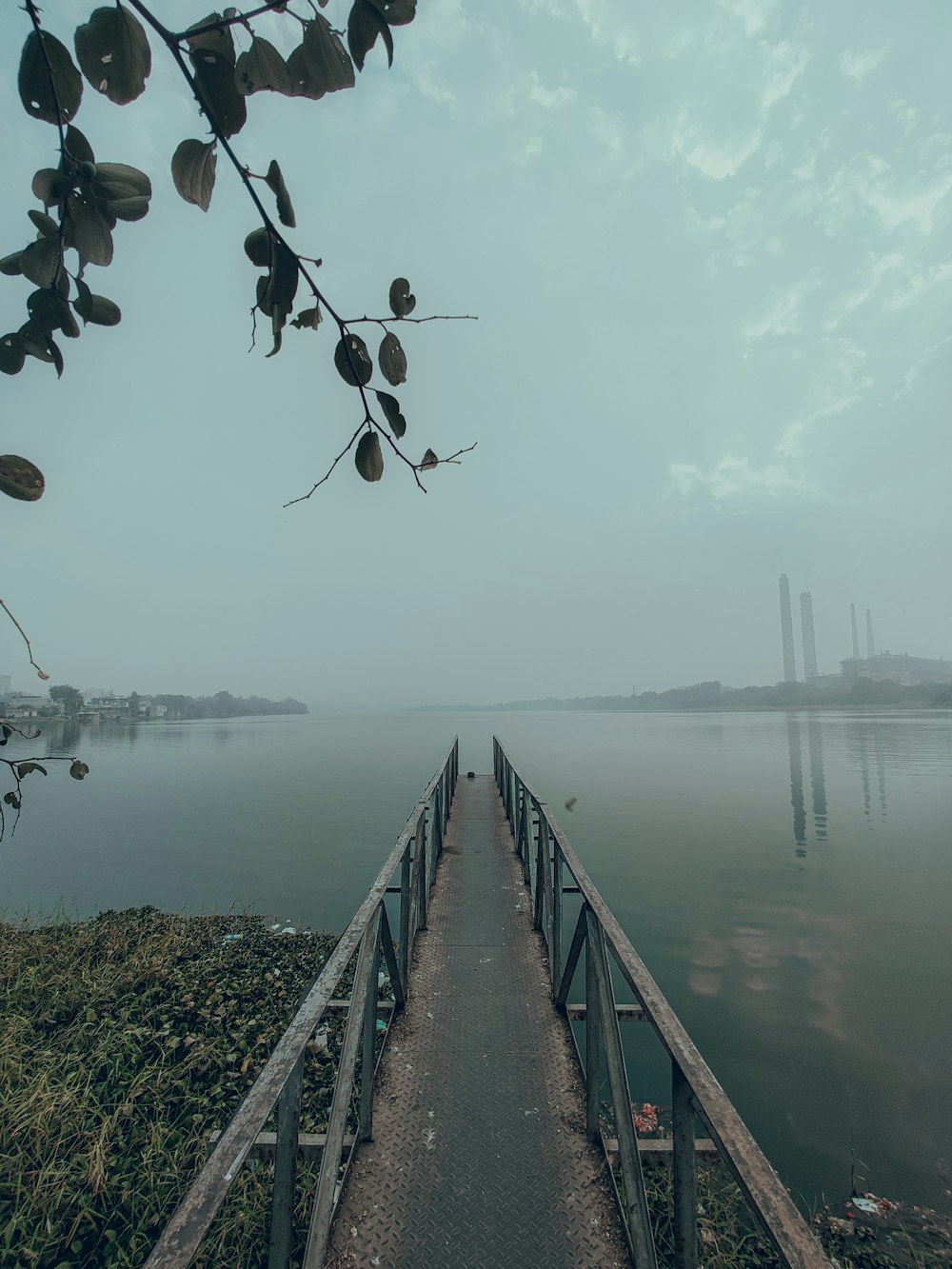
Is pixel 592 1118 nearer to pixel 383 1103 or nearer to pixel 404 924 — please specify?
pixel 383 1103

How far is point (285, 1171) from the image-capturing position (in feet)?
6.13

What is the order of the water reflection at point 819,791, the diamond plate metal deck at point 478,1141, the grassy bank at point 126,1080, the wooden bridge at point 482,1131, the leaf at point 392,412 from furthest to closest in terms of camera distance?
the water reflection at point 819,791
the grassy bank at point 126,1080
the diamond plate metal deck at point 478,1141
the wooden bridge at point 482,1131
the leaf at point 392,412

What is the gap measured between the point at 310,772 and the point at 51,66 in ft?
122

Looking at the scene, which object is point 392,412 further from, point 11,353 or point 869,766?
point 869,766

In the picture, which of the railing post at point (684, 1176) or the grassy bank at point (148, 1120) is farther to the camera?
the grassy bank at point (148, 1120)

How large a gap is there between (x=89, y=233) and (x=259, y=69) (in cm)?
40

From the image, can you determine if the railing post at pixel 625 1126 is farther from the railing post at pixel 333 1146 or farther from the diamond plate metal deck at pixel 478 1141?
the railing post at pixel 333 1146

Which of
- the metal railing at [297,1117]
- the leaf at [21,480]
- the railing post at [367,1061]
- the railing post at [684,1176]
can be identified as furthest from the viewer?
the railing post at [367,1061]

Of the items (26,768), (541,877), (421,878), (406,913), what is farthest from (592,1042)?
(26,768)

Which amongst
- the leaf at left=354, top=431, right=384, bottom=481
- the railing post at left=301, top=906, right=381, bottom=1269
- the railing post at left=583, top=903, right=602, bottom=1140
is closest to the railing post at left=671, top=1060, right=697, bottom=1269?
the railing post at left=583, top=903, right=602, bottom=1140

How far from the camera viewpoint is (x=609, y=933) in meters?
2.73

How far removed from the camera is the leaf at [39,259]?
40.6 inches

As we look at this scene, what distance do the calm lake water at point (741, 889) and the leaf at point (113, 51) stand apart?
23.7 ft

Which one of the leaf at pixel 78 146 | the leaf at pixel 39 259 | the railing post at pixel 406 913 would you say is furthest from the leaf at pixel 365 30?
the railing post at pixel 406 913
